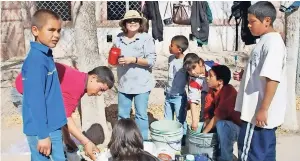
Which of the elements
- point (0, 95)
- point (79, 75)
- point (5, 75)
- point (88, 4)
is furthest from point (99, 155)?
point (5, 75)

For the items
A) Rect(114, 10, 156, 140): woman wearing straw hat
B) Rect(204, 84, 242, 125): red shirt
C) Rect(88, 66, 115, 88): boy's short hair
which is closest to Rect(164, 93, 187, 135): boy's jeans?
Rect(114, 10, 156, 140): woman wearing straw hat

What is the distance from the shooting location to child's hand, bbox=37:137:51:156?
9.50 ft

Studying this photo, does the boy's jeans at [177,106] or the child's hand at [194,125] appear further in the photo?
the boy's jeans at [177,106]

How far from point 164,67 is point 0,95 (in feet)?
13.1

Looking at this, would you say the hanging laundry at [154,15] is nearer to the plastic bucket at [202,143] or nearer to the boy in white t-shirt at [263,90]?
the plastic bucket at [202,143]

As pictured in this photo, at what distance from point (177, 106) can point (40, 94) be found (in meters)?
2.22

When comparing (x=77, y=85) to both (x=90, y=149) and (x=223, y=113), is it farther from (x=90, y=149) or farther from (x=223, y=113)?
(x=223, y=113)

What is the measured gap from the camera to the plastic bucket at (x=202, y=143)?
416 cm

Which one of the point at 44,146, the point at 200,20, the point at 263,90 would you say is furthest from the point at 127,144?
the point at 200,20

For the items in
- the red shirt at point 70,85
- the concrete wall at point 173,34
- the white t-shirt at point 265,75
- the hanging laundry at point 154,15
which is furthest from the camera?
the concrete wall at point 173,34

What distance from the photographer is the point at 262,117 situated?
3359 millimetres

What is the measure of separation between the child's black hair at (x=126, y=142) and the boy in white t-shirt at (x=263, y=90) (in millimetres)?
1185

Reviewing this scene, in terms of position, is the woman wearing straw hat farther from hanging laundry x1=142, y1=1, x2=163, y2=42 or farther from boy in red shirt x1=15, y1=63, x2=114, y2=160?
hanging laundry x1=142, y1=1, x2=163, y2=42

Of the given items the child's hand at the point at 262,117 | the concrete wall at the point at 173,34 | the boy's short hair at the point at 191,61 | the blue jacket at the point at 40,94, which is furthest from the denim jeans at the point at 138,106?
the concrete wall at the point at 173,34
